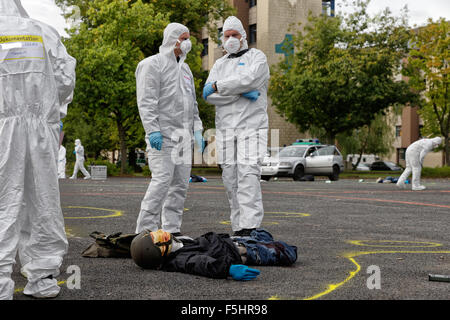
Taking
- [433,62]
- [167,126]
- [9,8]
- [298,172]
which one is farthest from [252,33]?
[9,8]

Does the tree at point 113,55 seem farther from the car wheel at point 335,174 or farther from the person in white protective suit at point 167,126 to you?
the person in white protective suit at point 167,126

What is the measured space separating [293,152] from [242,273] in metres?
23.1

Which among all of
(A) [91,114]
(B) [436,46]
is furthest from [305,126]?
(A) [91,114]

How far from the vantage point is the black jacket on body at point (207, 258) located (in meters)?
4.36

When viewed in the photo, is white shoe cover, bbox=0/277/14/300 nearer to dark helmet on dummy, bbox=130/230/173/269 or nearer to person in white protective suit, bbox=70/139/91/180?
dark helmet on dummy, bbox=130/230/173/269

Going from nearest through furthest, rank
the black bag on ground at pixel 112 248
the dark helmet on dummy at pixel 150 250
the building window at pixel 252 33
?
the dark helmet on dummy at pixel 150 250, the black bag on ground at pixel 112 248, the building window at pixel 252 33

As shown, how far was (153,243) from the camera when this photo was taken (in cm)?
470

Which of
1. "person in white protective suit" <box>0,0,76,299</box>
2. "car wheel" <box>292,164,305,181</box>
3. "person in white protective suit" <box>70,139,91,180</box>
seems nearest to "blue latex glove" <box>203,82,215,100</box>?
"person in white protective suit" <box>0,0,76,299</box>

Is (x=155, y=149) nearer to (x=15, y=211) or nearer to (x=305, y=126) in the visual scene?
(x=15, y=211)

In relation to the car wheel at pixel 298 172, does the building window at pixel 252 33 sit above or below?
above

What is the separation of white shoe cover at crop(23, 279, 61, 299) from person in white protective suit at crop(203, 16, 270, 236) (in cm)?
244

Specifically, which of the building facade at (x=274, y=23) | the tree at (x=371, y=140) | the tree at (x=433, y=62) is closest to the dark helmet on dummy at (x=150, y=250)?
the tree at (x=433, y=62)

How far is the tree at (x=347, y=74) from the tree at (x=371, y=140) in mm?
10041

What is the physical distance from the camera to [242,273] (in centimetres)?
427
